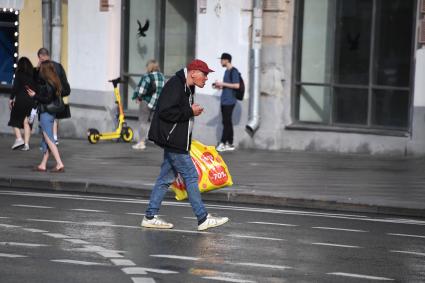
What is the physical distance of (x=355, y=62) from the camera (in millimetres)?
23156

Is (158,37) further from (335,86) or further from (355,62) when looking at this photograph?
(355,62)

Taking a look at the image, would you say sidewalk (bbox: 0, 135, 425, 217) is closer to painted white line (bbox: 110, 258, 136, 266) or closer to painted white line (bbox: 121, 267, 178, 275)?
painted white line (bbox: 110, 258, 136, 266)

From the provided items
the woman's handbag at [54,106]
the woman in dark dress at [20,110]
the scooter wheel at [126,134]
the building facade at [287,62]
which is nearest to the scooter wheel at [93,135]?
the scooter wheel at [126,134]

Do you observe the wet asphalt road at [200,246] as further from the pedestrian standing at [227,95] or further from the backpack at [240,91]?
the backpack at [240,91]

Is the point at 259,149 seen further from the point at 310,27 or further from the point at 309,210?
the point at 309,210

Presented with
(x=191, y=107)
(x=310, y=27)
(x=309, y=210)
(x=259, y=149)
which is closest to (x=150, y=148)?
(x=259, y=149)

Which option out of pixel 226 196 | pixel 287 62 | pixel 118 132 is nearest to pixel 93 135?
pixel 118 132

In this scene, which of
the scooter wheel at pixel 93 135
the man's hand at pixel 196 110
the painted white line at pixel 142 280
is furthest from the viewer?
the scooter wheel at pixel 93 135

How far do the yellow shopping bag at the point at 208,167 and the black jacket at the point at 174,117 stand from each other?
6.23ft

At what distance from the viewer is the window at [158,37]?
25.3 meters

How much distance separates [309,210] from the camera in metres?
16.0

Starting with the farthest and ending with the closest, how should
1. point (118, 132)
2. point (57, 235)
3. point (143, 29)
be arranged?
1. point (143, 29)
2. point (118, 132)
3. point (57, 235)

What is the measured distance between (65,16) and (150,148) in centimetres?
413

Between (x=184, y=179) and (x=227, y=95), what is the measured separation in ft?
31.8
